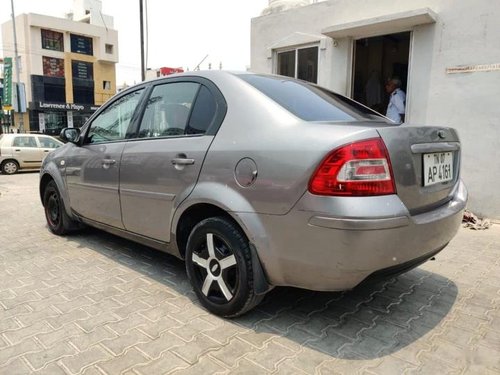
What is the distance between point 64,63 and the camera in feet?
135

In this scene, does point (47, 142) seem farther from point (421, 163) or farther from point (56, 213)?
point (421, 163)

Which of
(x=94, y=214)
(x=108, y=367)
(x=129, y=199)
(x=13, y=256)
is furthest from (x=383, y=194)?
(x=13, y=256)

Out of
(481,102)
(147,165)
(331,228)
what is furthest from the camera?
(481,102)

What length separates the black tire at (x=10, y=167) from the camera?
13827 mm

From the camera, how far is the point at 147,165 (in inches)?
127

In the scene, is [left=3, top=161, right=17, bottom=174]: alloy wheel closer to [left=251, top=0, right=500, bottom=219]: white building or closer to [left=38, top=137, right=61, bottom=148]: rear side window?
[left=38, top=137, right=61, bottom=148]: rear side window

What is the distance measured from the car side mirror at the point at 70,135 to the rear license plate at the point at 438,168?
340 cm

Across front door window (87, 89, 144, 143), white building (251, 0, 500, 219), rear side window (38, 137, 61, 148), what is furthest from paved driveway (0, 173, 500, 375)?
rear side window (38, 137, 61, 148)

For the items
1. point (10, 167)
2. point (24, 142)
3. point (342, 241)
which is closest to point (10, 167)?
point (10, 167)

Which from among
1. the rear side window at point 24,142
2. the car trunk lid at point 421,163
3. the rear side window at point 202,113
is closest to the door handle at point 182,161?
the rear side window at point 202,113

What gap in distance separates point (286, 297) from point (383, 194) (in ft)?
4.20

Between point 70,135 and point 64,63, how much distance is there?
138 ft

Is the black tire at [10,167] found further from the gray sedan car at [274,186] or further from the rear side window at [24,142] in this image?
the gray sedan car at [274,186]

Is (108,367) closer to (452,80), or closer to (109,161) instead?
(109,161)
